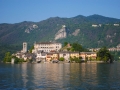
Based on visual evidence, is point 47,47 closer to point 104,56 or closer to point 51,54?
point 51,54

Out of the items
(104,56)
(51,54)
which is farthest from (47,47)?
(104,56)

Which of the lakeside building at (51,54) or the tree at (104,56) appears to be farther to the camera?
the lakeside building at (51,54)

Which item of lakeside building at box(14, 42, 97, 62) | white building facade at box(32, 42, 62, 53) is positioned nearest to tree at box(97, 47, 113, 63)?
lakeside building at box(14, 42, 97, 62)

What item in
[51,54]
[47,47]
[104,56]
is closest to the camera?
[104,56]

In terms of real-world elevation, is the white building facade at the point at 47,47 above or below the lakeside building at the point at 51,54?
above

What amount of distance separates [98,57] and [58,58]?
Answer: 19.7 meters

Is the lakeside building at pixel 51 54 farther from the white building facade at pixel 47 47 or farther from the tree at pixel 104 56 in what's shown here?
the tree at pixel 104 56

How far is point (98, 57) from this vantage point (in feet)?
Result: 477

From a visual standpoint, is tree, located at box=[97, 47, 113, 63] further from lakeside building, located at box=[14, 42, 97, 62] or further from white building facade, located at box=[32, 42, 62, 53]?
white building facade, located at box=[32, 42, 62, 53]

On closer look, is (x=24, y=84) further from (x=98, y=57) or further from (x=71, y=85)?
(x=98, y=57)

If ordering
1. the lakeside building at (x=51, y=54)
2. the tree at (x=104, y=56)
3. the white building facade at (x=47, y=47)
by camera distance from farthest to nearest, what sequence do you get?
the white building facade at (x=47, y=47) → the lakeside building at (x=51, y=54) → the tree at (x=104, y=56)

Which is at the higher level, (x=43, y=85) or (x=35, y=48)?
(x=35, y=48)

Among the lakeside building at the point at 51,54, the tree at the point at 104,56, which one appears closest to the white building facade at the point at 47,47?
the lakeside building at the point at 51,54

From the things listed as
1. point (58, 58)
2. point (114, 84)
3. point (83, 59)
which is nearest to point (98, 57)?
point (83, 59)
